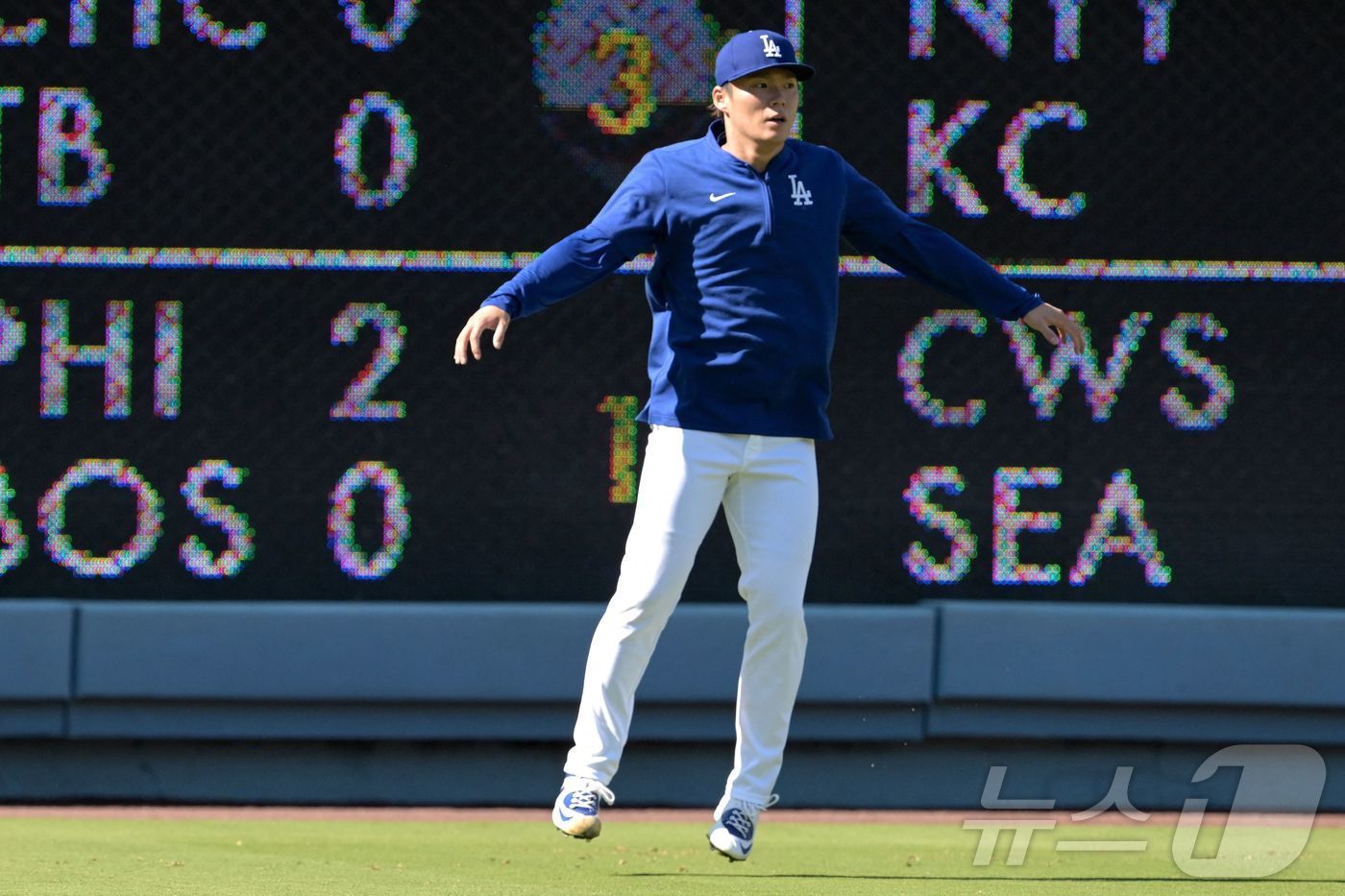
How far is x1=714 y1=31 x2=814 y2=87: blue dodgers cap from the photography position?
405cm

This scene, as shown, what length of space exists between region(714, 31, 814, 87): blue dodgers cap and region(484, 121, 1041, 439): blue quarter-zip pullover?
0.17 m

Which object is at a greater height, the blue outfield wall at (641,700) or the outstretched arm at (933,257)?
the outstretched arm at (933,257)

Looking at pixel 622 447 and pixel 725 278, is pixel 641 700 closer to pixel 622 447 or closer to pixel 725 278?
pixel 622 447

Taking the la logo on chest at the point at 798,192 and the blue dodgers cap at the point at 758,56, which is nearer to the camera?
the blue dodgers cap at the point at 758,56

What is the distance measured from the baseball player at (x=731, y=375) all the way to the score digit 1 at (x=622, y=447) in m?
1.45

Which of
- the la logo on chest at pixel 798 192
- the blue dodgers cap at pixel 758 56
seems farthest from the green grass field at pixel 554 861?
the blue dodgers cap at pixel 758 56

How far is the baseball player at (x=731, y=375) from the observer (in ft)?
13.4

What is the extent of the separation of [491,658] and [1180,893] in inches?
78.5

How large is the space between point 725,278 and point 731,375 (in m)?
0.19

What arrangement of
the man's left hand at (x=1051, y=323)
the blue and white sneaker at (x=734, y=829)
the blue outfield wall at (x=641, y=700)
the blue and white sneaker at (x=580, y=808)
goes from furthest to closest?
the blue outfield wall at (x=641, y=700), the man's left hand at (x=1051, y=323), the blue and white sneaker at (x=734, y=829), the blue and white sneaker at (x=580, y=808)

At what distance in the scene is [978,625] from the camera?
5613 mm

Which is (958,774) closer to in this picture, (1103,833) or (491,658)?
(1103,833)

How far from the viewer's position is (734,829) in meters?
4.16

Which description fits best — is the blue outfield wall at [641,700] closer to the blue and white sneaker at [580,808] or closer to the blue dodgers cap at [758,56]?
the blue and white sneaker at [580,808]
